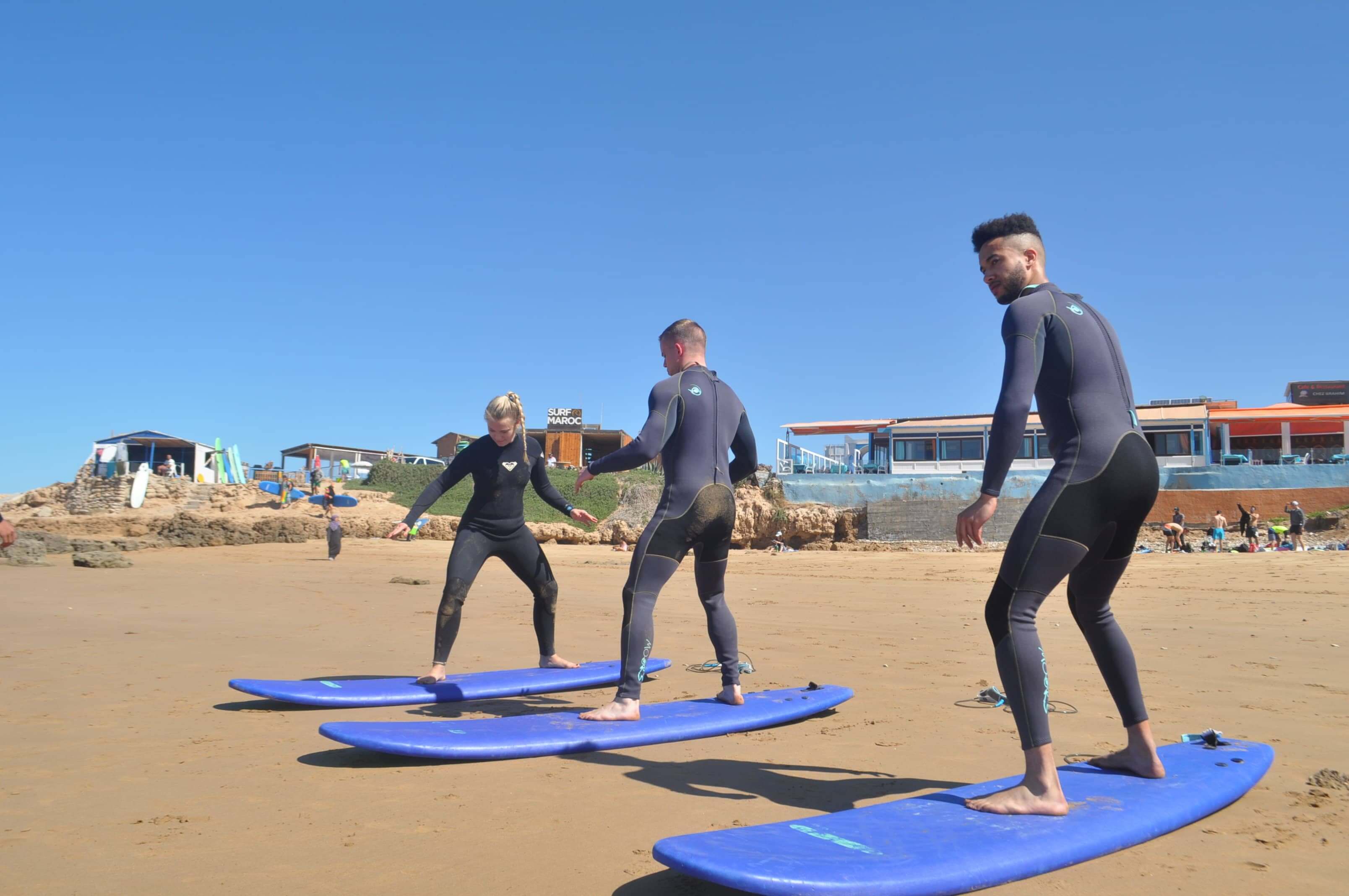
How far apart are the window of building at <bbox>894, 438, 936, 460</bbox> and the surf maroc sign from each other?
75.8ft

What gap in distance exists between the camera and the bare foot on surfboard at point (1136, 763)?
3197 mm

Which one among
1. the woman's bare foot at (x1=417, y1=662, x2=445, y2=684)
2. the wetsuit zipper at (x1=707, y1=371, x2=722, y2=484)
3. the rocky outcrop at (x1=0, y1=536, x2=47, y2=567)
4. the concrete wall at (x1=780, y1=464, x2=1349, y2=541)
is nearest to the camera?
the wetsuit zipper at (x1=707, y1=371, x2=722, y2=484)

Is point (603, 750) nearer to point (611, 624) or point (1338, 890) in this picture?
point (1338, 890)

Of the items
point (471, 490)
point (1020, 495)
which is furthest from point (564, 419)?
point (1020, 495)

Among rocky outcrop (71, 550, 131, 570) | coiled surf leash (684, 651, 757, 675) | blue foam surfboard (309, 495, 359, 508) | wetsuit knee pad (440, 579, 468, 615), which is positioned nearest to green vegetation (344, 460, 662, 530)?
blue foam surfboard (309, 495, 359, 508)

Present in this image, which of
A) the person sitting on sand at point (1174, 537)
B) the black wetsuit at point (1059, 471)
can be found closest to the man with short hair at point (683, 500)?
the black wetsuit at point (1059, 471)

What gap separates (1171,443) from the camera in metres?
29.0

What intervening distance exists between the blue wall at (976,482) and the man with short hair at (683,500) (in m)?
18.8

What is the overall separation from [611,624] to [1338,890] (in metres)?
7.71

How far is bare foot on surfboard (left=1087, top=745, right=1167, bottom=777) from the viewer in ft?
10.5

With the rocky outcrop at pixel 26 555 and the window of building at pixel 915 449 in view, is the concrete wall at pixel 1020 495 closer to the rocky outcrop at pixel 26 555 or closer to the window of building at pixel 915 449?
the window of building at pixel 915 449

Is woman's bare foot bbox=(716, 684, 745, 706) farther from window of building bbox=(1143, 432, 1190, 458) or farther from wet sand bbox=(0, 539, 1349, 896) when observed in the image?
window of building bbox=(1143, 432, 1190, 458)

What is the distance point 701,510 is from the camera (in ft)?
14.8

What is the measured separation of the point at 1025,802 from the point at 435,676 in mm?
3763
